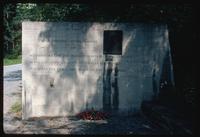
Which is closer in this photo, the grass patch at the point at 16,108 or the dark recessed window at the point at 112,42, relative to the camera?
the dark recessed window at the point at 112,42

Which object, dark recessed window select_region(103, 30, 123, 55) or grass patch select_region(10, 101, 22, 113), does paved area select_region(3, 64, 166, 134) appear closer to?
grass patch select_region(10, 101, 22, 113)

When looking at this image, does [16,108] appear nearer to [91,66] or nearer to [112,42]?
[91,66]

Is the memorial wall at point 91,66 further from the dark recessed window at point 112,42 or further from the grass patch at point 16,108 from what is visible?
the grass patch at point 16,108

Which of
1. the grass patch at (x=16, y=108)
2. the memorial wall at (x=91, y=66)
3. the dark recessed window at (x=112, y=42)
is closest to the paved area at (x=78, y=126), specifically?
the memorial wall at (x=91, y=66)

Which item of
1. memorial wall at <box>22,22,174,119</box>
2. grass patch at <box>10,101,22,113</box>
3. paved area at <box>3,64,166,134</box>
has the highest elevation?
memorial wall at <box>22,22,174,119</box>

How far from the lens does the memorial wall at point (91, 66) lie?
10.9 meters

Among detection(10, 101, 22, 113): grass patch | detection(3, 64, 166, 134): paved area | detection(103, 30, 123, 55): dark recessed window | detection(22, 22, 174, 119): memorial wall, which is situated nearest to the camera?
detection(3, 64, 166, 134): paved area

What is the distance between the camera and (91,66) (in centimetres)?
1111

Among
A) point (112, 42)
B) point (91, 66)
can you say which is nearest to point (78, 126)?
point (91, 66)

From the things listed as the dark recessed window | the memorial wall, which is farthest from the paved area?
the dark recessed window

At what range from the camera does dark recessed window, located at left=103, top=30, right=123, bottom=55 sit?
11039 millimetres

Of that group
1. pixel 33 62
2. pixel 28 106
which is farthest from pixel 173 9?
pixel 28 106

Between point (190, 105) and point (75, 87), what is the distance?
11.8 ft

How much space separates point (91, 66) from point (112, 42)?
1.02 m
